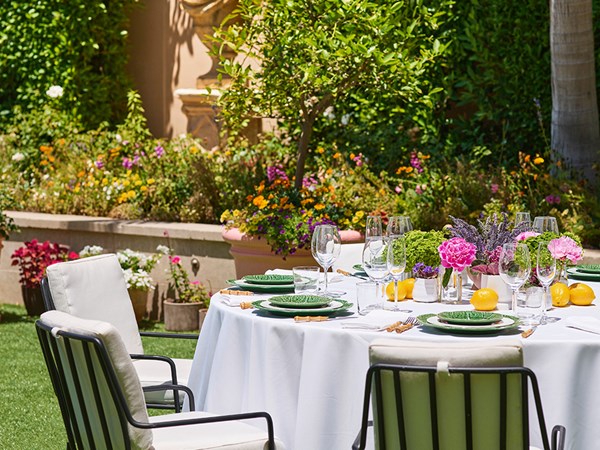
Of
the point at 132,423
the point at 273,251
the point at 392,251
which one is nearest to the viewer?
the point at 132,423

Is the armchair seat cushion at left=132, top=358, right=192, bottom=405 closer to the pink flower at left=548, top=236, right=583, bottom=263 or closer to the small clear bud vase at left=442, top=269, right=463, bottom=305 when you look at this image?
the small clear bud vase at left=442, top=269, right=463, bottom=305

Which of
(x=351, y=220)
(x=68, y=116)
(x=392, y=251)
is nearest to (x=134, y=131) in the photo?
(x=68, y=116)

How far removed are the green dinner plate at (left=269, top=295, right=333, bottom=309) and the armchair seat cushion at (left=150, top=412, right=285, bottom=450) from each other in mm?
482

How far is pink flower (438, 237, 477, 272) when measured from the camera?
13.6ft

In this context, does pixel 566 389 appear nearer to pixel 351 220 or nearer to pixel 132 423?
pixel 132 423

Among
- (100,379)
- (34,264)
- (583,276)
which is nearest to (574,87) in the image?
(583,276)

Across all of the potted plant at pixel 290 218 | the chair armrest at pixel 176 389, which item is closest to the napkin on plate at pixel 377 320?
the chair armrest at pixel 176 389

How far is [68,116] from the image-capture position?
1193 cm

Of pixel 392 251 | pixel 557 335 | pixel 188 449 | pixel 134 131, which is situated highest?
pixel 134 131

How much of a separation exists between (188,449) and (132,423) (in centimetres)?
30

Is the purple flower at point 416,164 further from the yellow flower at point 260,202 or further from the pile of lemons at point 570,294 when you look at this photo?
the pile of lemons at point 570,294

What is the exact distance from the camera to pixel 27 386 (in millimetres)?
6570

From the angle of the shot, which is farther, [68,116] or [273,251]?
[68,116]

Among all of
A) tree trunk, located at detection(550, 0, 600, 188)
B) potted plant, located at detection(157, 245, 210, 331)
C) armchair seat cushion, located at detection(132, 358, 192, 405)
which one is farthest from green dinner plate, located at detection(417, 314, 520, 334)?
potted plant, located at detection(157, 245, 210, 331)
